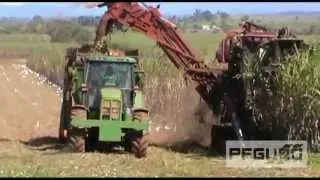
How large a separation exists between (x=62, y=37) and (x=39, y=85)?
29.7 meters

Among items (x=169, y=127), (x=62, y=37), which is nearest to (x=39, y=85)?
(x=169, y=127)

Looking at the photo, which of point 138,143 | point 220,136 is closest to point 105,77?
point 138,143

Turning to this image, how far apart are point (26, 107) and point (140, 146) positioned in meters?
14.6

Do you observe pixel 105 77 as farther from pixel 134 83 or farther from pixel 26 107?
pixel 26 107

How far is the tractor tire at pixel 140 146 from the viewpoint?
15508mm

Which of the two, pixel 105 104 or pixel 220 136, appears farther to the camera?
pixel 220 136

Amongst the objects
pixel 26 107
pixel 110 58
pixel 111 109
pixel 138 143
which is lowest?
pixel 26 107

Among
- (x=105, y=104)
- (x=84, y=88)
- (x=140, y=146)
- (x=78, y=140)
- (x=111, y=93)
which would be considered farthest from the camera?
(x=84, y=88)

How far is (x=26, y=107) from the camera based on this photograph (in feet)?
96.5

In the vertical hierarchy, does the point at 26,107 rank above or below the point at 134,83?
below

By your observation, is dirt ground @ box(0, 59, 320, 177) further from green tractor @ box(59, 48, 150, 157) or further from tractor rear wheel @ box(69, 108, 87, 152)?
green tractor @ box(59, 48, 150, 157)

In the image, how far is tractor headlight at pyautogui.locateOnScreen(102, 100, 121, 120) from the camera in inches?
619

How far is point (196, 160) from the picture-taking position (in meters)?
15.9

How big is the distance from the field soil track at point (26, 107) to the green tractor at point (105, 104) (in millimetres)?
3779
